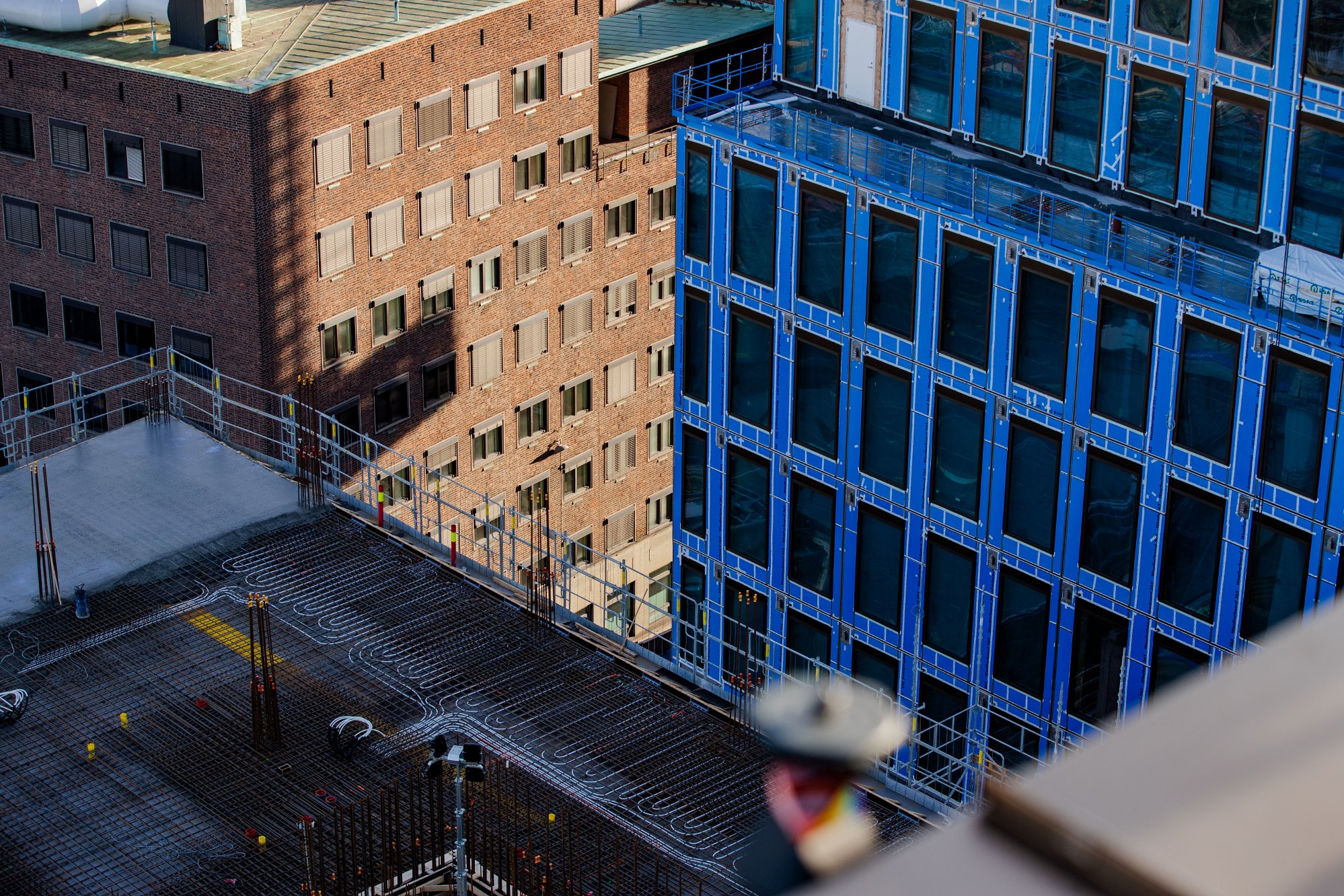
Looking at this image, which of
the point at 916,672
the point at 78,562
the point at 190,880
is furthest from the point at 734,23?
the point at 190,880

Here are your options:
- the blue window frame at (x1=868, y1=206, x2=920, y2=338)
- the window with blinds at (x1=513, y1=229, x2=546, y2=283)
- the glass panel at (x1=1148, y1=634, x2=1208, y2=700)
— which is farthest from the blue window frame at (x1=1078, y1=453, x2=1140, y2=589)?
the window with blinds at (x1=513, y1=229, x2=546, y2=283)

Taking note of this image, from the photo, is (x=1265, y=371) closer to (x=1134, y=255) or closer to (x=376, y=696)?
(x=1134, y=255)

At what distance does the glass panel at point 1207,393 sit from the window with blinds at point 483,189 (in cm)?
4745

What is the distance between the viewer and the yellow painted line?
157 ft

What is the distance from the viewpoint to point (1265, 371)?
1849 inches

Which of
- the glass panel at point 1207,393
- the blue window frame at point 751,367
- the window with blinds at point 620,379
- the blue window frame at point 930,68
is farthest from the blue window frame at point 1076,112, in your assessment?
the window with blinds at point 620,379

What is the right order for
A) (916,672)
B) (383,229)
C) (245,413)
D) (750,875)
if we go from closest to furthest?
1. (750,875)
2. (916,672)
3. (245,413)
4. (383,229)

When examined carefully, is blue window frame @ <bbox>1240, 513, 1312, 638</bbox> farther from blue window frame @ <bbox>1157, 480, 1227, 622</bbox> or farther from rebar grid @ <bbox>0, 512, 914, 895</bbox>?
rebar grid @ <bbox>0, 512, 914, 895</bbox>

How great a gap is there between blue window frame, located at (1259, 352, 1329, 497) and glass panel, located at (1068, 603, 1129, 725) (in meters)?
6.55

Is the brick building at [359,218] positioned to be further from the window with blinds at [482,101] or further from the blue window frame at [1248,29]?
the blue window frame at [1248,29]

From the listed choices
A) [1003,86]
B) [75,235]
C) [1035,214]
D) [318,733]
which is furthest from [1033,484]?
[75,235]

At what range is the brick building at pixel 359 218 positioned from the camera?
263 ft

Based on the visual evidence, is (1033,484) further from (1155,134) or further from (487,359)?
(487,359)

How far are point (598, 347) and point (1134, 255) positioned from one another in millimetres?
54010
